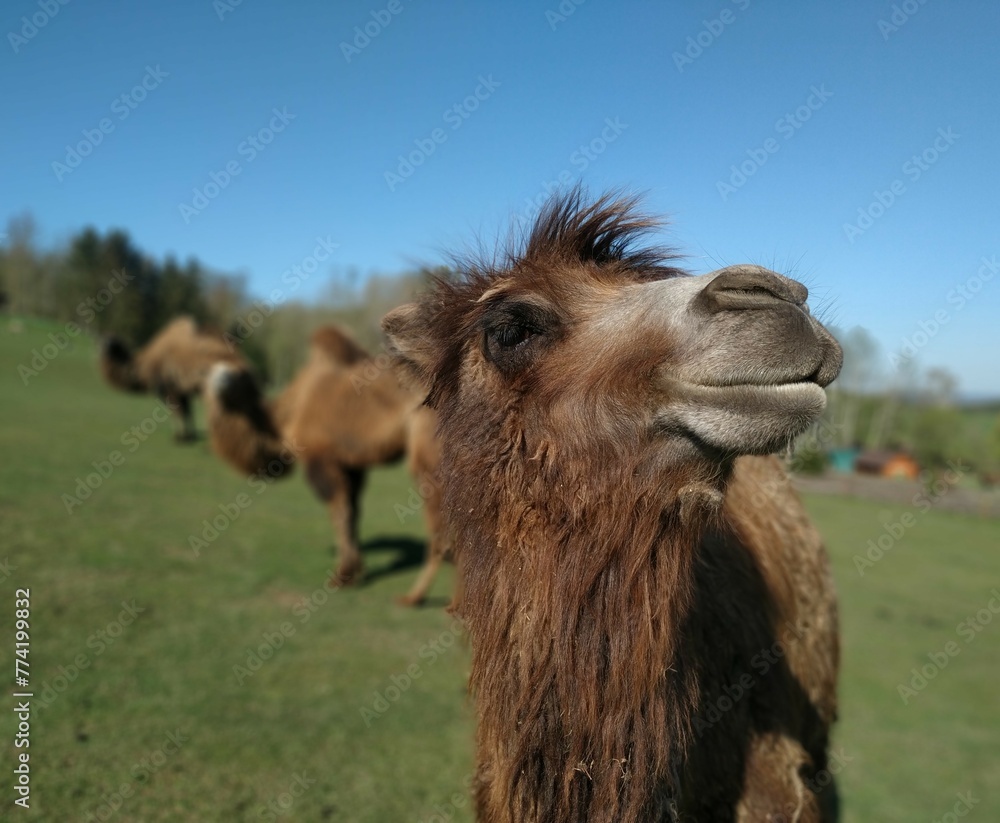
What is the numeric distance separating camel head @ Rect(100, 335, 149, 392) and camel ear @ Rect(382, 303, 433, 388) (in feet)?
66.2

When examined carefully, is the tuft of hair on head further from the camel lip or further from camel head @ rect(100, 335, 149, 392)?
camel head @ rect(100, 335, 149, 392)

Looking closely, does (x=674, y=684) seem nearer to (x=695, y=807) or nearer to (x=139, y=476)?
(x=695, y=807)

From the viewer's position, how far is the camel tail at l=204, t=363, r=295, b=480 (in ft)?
29.5

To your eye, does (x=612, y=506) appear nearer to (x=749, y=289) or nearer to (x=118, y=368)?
(x=749, y=289)

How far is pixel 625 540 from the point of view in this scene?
6.53ft

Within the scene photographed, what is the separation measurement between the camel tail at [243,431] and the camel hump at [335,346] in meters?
1.20

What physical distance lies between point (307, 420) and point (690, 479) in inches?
292

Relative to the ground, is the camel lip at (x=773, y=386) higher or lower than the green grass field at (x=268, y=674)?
higher

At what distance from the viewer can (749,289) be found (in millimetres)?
1727

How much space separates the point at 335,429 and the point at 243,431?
1590mm

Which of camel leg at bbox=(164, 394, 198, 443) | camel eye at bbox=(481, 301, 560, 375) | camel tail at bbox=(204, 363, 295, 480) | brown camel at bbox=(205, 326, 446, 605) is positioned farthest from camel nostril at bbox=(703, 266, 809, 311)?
camel leg at bbox=(164, 394, 198, 443)

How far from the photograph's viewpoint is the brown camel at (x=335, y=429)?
27.1 ft

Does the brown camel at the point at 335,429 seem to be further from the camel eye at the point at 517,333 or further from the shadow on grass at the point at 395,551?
the camel eye at the point at 517,333

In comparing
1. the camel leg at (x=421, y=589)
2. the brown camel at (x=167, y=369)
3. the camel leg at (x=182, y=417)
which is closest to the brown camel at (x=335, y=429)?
the camel leg at (x=421, y=589)
